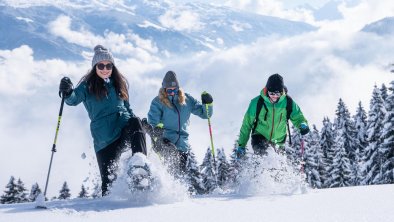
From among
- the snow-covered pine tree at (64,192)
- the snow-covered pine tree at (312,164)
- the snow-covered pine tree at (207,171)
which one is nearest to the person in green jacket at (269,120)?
the snow-covered pine tree at (312,164)

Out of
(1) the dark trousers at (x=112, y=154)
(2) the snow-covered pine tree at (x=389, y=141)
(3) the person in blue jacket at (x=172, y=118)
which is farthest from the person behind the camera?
(2) the snow-covered pine tree at (x=389, y=141)

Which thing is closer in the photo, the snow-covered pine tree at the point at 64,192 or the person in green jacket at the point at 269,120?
the person in green jacket at the point at 269,120

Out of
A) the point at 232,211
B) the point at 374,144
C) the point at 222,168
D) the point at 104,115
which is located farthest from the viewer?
the point at 222,168

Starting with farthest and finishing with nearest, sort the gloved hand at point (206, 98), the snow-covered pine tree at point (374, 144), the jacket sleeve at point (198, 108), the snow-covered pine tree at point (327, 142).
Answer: the snow-covered pine tree at point (327, 142)
the snow-covered pine tree at point (374, 144)
the jacket sleeve at point (198, 108)
the gloved hand at point (206, 98)

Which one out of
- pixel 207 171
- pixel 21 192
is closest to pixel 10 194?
pixel 21 192

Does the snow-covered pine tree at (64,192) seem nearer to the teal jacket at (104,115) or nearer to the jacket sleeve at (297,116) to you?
the jacket sleeve at (297,116)

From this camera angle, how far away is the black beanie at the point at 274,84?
26.2 feet

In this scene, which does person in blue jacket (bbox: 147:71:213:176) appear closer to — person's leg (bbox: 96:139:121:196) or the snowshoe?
person's leg (bbox: 96:139:121:196)

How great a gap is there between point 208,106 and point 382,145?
63.9ft

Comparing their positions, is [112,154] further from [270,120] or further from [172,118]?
[270,120]

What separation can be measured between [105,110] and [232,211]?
2967 millimetres

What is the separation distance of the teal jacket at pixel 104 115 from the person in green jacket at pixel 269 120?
2536 mm

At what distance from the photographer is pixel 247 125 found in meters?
8.41

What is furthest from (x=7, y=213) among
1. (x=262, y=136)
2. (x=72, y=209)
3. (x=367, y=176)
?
(x=367, y=176)
